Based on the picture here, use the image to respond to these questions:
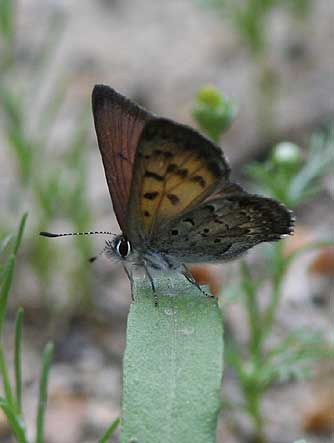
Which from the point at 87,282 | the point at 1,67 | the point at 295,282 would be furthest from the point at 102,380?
the point at 1,67

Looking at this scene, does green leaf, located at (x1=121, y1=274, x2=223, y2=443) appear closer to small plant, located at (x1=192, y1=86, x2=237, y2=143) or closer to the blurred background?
the blurred background

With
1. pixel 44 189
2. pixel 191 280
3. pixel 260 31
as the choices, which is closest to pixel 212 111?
pixel 191 280

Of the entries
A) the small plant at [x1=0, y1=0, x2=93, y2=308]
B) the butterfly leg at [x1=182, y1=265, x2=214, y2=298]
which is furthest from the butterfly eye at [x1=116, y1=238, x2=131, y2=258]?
the small plant at [x1=0, y1=0, x2=93, y2=308]

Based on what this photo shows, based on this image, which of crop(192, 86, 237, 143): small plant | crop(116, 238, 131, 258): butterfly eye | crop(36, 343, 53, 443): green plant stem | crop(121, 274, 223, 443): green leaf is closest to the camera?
crop(121, 274, 223, 443): green leaf

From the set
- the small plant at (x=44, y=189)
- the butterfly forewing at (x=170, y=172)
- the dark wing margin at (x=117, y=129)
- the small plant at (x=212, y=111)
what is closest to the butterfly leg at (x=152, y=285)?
the butterfly forewing at (x=170, y=172)

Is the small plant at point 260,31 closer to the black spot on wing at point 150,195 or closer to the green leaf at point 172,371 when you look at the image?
the black spot on wing at point 150,195

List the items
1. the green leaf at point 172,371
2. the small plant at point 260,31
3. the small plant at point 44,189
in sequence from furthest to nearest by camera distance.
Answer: the small plant at point 260,31
the small plant at point 44,189
the green leaf at point 172,371

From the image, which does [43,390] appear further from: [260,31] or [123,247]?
[260,31]
